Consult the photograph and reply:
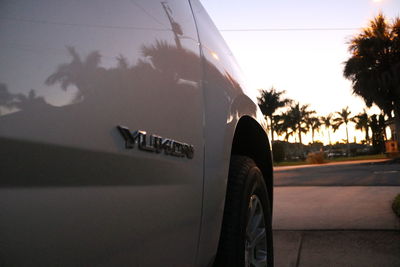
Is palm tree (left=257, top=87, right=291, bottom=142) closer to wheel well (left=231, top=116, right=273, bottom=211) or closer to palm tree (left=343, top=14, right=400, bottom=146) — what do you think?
palm tree (left=343, top=14, right=400, bottom=146)

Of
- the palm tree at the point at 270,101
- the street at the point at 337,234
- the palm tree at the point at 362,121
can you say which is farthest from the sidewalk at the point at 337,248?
the palm tree at the point at 362,121

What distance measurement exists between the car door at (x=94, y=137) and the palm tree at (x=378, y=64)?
28641 mm

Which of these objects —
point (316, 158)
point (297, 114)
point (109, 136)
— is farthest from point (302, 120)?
point (109, 136)

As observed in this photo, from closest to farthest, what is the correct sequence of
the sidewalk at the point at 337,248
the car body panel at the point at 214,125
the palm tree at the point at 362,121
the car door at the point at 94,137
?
the car door at the point at 94,137, the car body panel at the point at 214,125, the sidewalk at the point at 337,248, the palm tree at the point at 362,121

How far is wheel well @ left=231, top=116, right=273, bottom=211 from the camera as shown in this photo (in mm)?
2266

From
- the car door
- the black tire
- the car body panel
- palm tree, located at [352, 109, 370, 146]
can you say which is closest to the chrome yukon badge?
the car door

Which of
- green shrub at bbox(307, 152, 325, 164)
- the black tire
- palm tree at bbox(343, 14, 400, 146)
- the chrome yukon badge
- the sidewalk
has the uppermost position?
palm tree at bbox(343, 14, 400, 146)

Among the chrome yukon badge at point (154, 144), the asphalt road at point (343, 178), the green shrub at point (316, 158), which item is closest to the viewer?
the chrome yukon badge at point (154, 144)

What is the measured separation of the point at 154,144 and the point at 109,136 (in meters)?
0.21

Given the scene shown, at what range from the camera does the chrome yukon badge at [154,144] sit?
0.98m

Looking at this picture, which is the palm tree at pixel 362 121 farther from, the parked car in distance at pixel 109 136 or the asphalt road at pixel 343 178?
the parked car in distance at pixel 109 136

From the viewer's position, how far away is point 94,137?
2.84 ft

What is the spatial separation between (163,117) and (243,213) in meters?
0.77

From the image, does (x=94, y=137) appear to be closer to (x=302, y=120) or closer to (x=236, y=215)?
(x=236, y=215)
